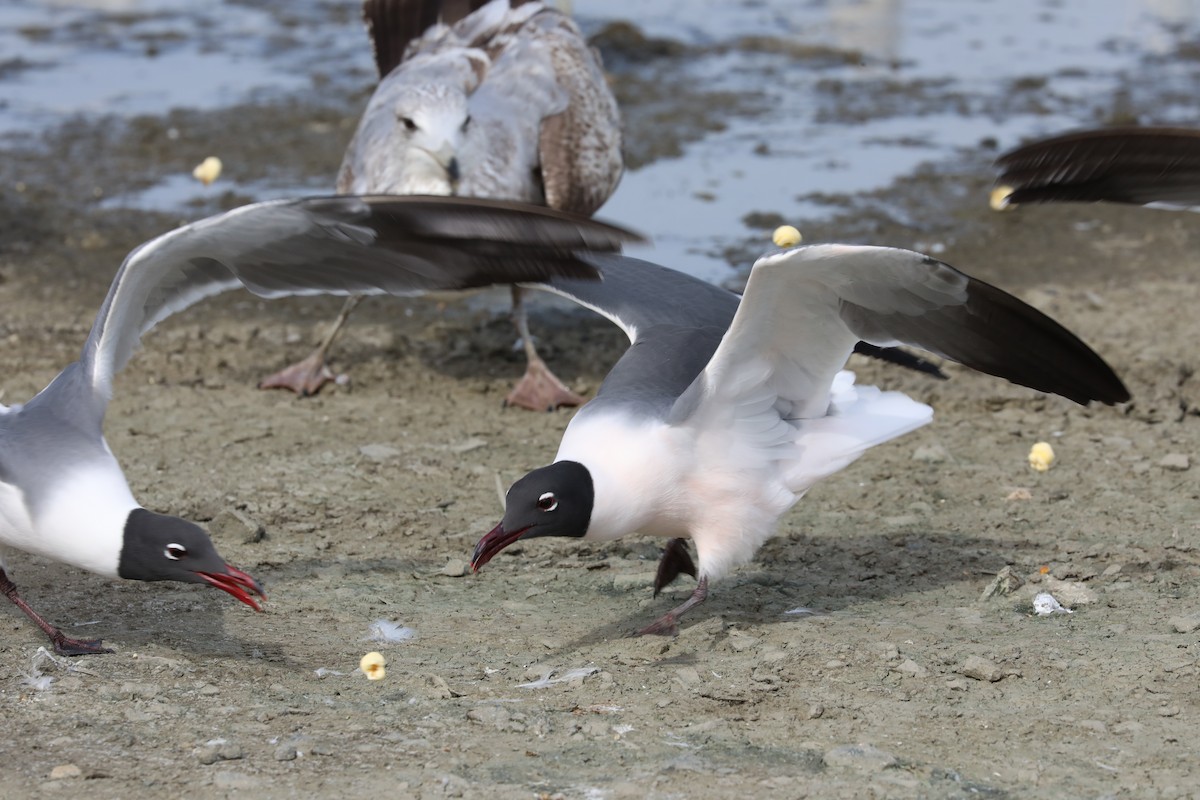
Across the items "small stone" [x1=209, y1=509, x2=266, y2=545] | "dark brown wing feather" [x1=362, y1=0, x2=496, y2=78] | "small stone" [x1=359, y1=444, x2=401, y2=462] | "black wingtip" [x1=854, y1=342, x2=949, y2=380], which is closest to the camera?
"black wingtip" [x1=854, y1=342, x2=949, y2=380]

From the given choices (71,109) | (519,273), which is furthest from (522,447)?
(71,109)

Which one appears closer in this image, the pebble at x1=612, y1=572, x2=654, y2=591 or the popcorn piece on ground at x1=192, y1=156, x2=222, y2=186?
→ the pebble at x1=612, y1=572, x2=654, y2=591

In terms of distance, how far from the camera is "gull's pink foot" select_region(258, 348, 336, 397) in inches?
314

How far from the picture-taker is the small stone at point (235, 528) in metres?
6.21

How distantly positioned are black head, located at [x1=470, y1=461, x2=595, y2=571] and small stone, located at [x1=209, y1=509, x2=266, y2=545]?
1562 mm

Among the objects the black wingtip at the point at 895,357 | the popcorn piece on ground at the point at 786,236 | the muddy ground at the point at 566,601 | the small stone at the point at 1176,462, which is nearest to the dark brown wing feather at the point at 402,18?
the muddy ground at the point at 566,601

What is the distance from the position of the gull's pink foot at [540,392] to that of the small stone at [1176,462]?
276 centimetres

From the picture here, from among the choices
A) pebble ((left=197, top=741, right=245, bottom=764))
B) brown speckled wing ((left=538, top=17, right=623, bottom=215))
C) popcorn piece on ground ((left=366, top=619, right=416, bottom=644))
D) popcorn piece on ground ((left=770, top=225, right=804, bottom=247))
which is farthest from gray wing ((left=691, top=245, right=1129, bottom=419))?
brown speckled wing ((left=538, top=17, right=623, bottom=215))

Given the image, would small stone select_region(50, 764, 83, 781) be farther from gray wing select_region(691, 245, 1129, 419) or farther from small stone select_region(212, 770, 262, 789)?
gray wing select_region(691, 245, 1129, 419)

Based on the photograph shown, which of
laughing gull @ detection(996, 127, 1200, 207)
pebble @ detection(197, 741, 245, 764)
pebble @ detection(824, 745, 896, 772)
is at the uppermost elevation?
laughing gull @ detection(996, 127, 1200, 207)

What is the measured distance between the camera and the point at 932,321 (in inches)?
200

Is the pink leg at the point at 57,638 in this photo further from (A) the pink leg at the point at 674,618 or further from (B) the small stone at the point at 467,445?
(B) the small stone at the point at 467,445

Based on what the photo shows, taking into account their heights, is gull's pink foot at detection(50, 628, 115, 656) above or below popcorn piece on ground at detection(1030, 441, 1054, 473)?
above

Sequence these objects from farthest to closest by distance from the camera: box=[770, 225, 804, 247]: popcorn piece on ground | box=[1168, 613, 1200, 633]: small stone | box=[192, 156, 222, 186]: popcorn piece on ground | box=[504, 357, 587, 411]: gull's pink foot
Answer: box=[192, 156, 222, 186]: popcorn piece on ground, box=[770, 225, 804, 247]: popcorn piece on ground, box=[504, 357, 587, 411]: gull's pink foot, box=[1168, 613, 1200, 633]: small stone
